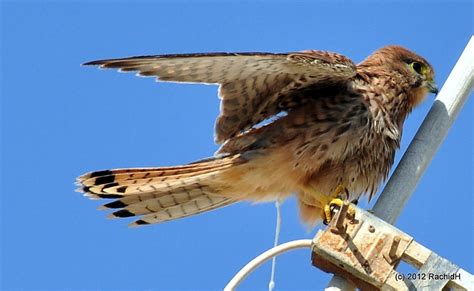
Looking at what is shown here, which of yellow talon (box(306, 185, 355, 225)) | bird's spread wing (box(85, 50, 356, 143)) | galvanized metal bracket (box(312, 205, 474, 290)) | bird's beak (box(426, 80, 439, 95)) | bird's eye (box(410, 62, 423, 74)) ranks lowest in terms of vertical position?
galvanized metal bracket (box(312, 205, 474, 290))

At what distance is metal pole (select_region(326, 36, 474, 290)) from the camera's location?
304 cm

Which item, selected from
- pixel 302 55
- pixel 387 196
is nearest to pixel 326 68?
pixel 302 55

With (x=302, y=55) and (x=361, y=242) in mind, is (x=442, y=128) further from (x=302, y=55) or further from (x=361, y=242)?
(x=302, y=55)

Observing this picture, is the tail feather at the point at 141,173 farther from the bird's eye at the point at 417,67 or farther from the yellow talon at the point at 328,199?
the bird's eye at the point at 417,67

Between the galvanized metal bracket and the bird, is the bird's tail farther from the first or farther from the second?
the galvanized metal bracket

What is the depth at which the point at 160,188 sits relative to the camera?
4398 mm

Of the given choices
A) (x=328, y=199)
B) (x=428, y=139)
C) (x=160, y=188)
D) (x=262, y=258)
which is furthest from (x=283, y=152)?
(x=262, y=258)

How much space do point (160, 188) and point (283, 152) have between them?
66 cm

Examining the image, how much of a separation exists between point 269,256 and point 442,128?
88 centimetres

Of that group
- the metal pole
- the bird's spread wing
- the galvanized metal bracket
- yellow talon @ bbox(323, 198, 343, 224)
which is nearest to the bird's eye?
the bird's spread wing

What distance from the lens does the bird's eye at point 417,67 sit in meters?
5.08

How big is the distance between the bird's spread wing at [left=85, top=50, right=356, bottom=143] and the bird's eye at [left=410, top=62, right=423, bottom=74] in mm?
732

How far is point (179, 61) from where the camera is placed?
381 centimetres

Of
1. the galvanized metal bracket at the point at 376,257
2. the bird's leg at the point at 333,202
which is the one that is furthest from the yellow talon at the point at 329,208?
the galvanized metal bracket at the point at 376,257
